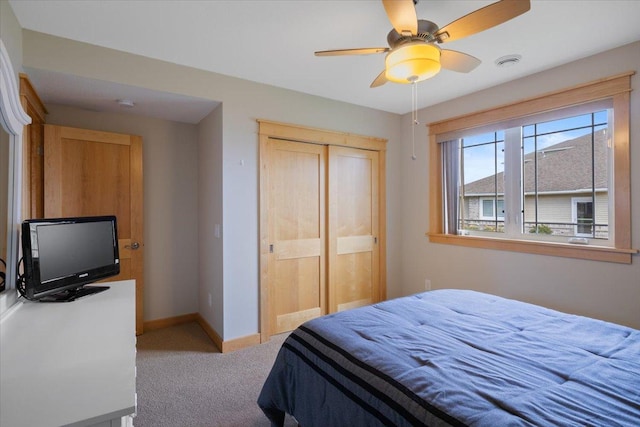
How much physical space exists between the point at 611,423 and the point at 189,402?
2271 millimetres

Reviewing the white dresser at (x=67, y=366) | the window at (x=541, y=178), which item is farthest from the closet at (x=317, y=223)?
the white dresser at (x=67, y=366)

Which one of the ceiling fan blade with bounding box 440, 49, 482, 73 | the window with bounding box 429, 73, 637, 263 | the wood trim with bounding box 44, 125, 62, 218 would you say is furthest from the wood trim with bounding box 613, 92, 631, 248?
the wood trim with bounding box 44, 125, 62, 218

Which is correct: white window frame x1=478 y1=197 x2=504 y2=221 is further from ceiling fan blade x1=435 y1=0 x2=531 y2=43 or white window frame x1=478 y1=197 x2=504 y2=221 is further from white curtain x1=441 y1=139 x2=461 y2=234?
ceiling fan blade x1=435 y1=0 x2=531 y2=43

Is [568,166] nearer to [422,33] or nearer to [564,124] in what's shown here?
[564,124]

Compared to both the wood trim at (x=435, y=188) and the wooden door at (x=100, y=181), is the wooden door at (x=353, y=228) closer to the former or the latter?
the wood trim at (x=435, y=188)

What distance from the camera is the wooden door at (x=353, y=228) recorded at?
3.63m

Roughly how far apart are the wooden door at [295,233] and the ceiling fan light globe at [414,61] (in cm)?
171

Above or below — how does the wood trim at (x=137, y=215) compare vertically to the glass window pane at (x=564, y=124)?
below

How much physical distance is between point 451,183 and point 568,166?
111 cm

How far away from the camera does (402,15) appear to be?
1.57m

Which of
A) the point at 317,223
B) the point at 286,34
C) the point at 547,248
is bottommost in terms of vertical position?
the point at 547,248

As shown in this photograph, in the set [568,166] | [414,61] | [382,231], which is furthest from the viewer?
[382,231]

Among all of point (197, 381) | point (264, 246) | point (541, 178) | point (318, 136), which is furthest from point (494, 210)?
point (197, 381)

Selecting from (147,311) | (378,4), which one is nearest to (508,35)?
(378,4)
